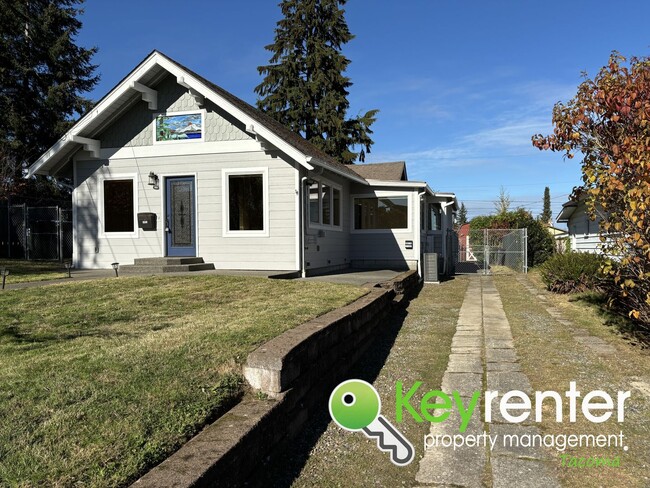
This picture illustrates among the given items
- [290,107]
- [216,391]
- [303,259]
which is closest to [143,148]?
[303,259]

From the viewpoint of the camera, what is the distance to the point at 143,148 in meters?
12.0

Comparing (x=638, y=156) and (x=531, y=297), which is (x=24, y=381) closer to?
(x=638, y=156)

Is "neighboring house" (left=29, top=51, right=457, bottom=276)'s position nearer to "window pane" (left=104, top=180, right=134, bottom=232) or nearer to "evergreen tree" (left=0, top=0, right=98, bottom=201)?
"window pane" (left=104, top=180, right=134, bottom=232)

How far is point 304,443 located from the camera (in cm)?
363

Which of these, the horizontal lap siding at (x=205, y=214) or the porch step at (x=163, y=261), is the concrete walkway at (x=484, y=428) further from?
the porch step at (x=163, y=261)

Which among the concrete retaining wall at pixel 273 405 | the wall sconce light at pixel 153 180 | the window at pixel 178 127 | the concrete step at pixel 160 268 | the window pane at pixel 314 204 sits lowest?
the concrete retaining wall at pixel 273 405

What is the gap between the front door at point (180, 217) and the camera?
1178 cm

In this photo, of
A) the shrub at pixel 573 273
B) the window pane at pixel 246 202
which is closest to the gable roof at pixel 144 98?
the window pane at pixel 246 202

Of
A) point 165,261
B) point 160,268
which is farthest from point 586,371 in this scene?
point 165,261

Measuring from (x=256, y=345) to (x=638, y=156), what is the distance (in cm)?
442

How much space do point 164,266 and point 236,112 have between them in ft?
12.6

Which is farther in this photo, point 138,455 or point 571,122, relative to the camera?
point 571,122

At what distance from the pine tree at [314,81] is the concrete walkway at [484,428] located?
22729 mm

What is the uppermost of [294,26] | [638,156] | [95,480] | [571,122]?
[294,26]
